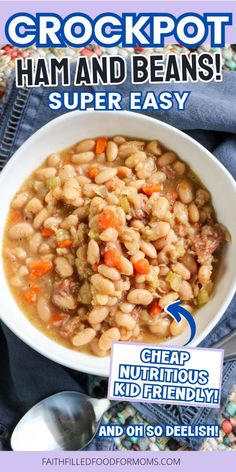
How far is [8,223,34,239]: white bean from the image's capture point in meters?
2.31

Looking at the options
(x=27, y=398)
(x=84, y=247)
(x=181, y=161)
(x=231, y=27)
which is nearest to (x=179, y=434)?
(x=27, y=398)

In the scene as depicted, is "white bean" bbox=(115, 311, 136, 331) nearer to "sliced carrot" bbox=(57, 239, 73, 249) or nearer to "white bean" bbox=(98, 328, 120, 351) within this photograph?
"white bean" bbox=(98, 328, 120, 351)

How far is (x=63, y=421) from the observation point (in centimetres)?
251

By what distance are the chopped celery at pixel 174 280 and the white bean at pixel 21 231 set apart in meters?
0.58

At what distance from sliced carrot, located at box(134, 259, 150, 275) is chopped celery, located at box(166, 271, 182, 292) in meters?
0.11

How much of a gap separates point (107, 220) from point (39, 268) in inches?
14.2

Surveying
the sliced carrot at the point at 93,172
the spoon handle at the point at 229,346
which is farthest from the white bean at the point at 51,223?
the spoon handle at the point at 229,346

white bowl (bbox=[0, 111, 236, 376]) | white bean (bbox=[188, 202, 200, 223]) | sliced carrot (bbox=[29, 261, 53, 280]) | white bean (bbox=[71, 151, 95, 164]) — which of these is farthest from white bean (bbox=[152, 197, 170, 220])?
sliced carrot (bbox=[29, 261, 53, 280])

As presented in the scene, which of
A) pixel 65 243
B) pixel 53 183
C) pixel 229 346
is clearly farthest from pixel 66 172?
pixel 229 346

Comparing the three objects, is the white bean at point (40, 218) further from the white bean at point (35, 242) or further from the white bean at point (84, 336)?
the white bean at point (84, 336)

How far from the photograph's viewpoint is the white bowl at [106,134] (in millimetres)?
2260

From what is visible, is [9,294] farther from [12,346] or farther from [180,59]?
[180,59]

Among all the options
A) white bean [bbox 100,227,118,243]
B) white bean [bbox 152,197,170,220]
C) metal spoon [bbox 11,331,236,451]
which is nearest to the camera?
white bean [bbox 100,227,118,243]

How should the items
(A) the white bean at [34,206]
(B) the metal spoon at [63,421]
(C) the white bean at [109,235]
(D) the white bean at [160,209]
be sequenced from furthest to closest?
1. (B) the metal spoon at [63,421]
2. (A) the white bean at [34,206]
3. (D) the white bean at [160,209]
4. (C) the white bean at [109,235]
